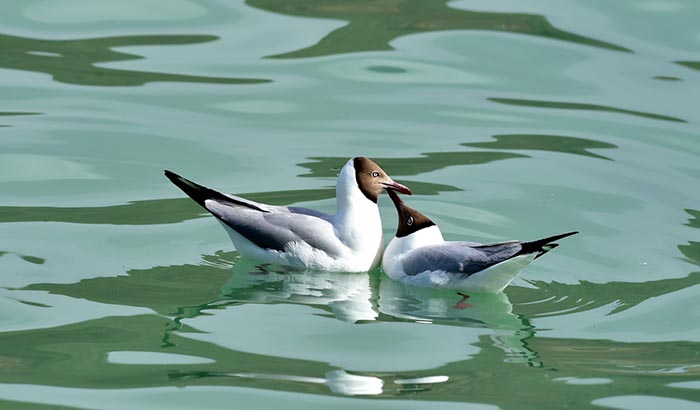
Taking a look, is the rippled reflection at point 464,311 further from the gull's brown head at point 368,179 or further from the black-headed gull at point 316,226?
the gull's brown head at point 368,179

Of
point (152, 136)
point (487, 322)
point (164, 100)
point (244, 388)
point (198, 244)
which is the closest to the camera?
point (244, 388)

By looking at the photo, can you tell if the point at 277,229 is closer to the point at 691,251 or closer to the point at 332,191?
the point at 332,191

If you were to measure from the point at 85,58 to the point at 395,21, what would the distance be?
3.31 metres

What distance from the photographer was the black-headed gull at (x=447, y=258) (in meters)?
8.99

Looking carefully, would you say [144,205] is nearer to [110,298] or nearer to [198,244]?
[198,244]

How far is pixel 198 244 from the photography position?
10.5 m

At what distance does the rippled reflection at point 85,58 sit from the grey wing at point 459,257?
524 cm

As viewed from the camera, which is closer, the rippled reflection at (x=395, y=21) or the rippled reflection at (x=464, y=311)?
the rippled reflection at (x=464, y=311)

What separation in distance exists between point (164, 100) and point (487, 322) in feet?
19.1

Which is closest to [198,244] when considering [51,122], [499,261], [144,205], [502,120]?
[144,205]

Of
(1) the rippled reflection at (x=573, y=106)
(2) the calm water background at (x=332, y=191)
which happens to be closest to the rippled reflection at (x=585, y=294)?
(2) the calm water background at (x=332, y=191)

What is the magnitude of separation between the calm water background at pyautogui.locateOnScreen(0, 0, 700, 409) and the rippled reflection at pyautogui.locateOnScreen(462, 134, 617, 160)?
35 millimetres

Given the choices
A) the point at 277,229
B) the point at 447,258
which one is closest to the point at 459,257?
the point at 447,258

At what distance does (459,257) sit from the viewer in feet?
30.7
